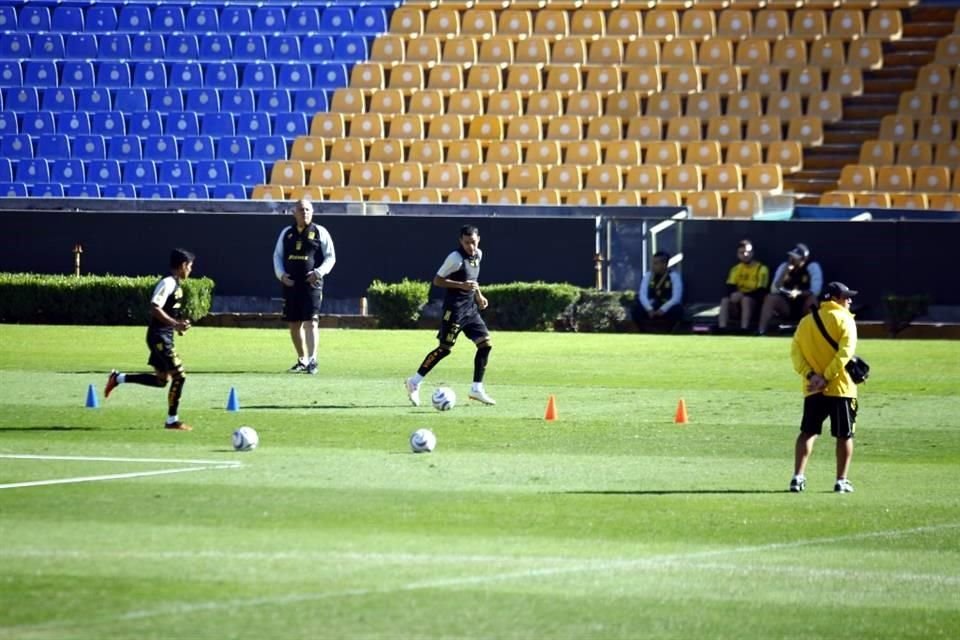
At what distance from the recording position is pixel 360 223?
36.0 meters

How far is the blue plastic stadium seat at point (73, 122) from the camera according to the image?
144 feet

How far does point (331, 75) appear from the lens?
143ft

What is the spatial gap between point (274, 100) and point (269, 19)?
304 centimetres

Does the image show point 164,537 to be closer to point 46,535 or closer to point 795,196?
point 46,535

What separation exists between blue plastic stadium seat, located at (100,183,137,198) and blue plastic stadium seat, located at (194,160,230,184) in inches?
55.9

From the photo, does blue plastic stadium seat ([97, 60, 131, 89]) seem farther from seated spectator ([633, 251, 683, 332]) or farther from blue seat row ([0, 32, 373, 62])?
seated spectator ([633, 251, 683, 332])

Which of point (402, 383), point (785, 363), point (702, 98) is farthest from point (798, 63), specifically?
point (402, 383)

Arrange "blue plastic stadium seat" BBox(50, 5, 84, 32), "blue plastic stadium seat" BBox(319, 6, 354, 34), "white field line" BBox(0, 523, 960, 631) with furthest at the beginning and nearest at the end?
"blue plastic stadium seat" BBox(50, 5, 84, 32) < "blue plastic stadium seat" BBox(319, 6, 354, 34) < "white field line" BBox(0, 523, 960, 631)

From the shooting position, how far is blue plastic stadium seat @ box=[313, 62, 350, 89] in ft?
143

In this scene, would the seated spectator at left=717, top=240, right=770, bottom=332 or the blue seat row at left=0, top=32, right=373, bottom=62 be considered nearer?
the seated spectator at left=717, top=240, right=770, bottom=332

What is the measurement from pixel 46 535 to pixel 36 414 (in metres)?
7.88

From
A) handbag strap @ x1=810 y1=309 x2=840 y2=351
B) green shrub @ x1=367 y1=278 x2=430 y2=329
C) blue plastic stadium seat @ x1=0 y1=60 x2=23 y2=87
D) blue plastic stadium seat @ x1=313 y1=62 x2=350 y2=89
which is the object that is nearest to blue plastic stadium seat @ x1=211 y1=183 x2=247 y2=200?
blue plastic stadium seat @ x1=313 y1=62 x2=350 y2=89

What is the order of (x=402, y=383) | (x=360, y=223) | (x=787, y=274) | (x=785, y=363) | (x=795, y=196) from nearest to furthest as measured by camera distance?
(x=402, y=383) → (x=785, y=363) → (x=787, y=274) → (x=360, y=223) → (x=795, y=196)

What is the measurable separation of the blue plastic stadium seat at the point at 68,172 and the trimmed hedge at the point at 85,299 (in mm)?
7726
